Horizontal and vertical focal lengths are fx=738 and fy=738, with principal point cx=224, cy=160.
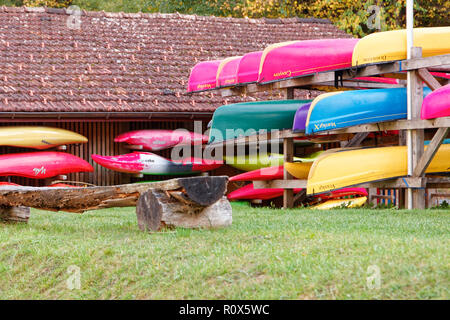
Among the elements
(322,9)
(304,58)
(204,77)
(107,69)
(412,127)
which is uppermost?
(322,9)

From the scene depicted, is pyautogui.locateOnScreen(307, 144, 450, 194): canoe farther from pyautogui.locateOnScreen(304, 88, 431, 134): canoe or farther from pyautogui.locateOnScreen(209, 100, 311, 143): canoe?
pyautogui.locateOnScreen(209, 100, 311, 143): canoe

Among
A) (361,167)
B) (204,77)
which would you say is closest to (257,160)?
(204,77)

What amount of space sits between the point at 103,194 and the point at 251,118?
208 inches

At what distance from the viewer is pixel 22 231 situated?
29.0ft

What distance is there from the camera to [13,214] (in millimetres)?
9961

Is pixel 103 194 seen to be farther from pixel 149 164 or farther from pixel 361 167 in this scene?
pixel 149 164

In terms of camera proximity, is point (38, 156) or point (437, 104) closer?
point (437, 104)

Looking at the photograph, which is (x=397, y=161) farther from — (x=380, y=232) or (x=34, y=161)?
(x=34, y=161)

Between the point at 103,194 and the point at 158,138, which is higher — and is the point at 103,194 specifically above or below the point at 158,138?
below

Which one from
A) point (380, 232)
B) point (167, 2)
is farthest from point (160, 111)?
point (167, 2)

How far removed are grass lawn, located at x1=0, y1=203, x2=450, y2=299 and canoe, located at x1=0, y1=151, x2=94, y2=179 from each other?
578 centimetres

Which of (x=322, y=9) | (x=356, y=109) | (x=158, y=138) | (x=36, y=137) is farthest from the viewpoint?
(x=322, y=9)

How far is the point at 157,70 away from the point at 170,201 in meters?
9.42

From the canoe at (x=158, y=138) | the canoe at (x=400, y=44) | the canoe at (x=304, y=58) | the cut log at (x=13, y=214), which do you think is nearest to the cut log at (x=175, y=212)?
the cut log at (x=13, y=214)
